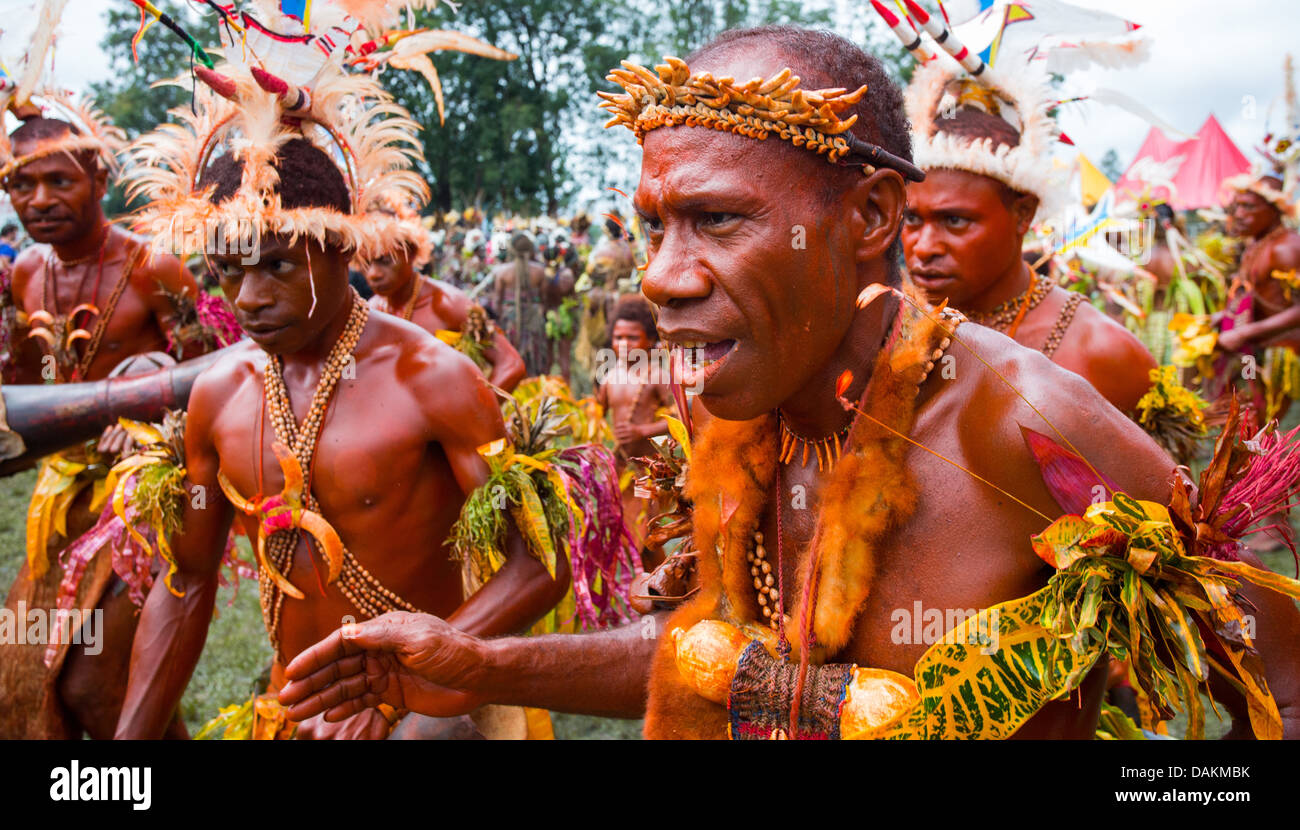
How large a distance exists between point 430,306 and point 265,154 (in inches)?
165

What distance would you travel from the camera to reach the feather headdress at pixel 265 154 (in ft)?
9.83

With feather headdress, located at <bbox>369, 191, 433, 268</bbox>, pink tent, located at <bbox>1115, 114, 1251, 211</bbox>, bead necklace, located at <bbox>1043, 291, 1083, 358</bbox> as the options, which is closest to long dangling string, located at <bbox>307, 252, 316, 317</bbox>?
feather headdress, located at <bbox>369, 191, 433, 268</bbox>

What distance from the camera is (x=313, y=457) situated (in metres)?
3.11

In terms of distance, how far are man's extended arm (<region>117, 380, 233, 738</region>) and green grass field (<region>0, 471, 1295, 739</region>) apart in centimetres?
84

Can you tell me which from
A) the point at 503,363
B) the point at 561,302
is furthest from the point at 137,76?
the point at 503,363

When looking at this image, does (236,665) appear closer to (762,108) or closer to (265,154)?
(265,154)

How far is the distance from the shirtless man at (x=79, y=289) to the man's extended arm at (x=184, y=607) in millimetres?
1212

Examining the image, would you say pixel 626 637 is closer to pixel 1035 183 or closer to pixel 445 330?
pixel 1035 183

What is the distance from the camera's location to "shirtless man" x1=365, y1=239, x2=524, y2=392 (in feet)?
23.1

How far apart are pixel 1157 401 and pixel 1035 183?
931 mm

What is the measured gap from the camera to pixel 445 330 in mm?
7105

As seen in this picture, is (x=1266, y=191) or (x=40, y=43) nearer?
(x=40, y=43)

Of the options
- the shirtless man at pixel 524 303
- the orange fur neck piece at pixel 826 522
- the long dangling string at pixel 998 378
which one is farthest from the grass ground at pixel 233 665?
the shirtless man at pixel 524 303

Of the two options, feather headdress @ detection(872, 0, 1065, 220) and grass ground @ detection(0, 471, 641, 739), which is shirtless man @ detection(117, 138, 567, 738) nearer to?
grass ground @ detection(0, 471, 641, 739)
